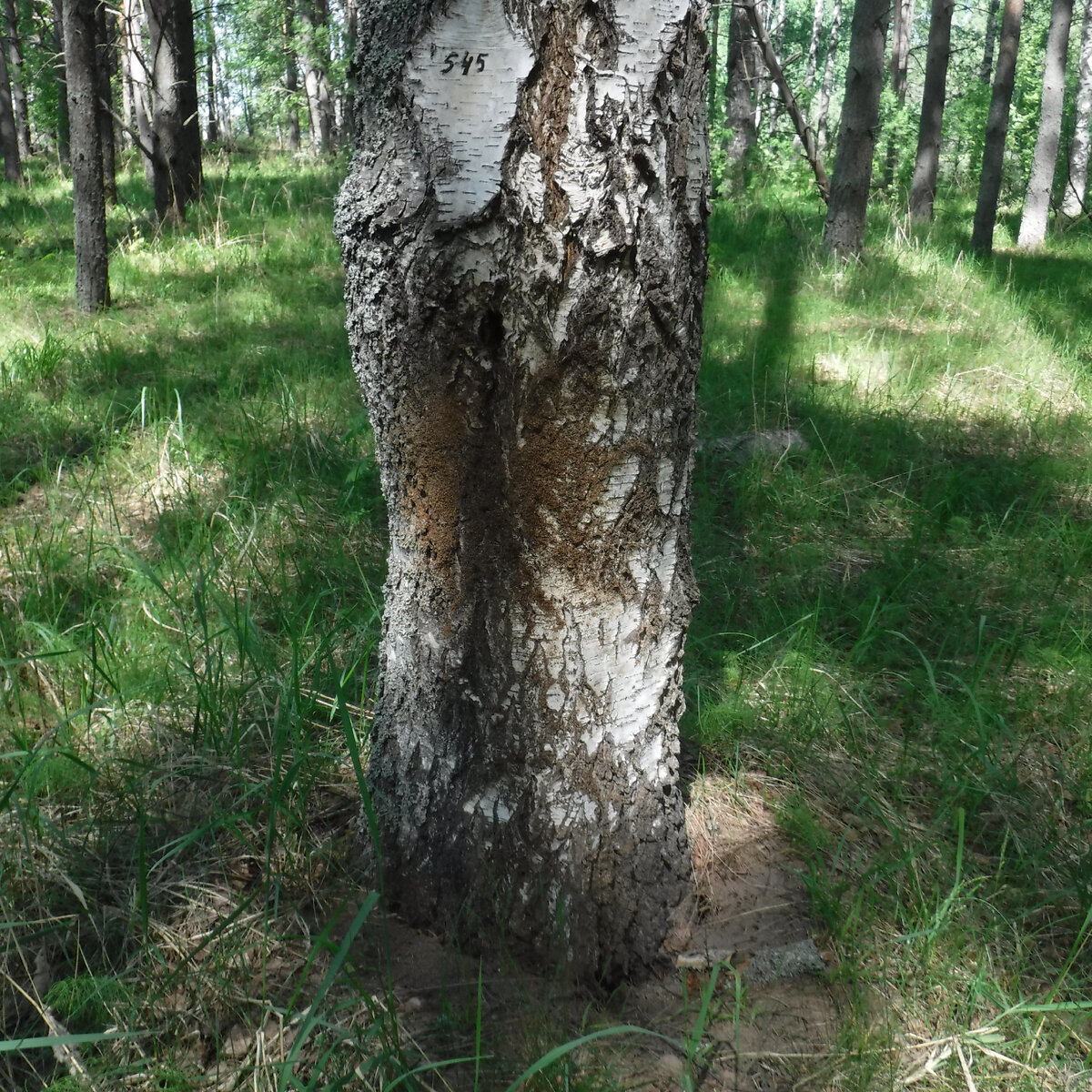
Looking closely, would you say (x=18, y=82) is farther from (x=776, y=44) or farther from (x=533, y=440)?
(x=776, y=44)

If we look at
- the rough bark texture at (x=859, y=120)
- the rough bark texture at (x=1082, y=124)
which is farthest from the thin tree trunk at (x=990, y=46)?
the rough bark texture at (x=859, y=120)

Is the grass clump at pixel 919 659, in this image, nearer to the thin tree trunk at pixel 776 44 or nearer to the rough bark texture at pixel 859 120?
the rough bark texture at pixel 859 120

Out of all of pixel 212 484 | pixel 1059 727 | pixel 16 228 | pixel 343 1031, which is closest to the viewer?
pixel 343 1031

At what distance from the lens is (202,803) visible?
194 cm

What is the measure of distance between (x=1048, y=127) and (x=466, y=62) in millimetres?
10209

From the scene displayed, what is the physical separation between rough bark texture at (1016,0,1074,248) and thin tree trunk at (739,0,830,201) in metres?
3.36

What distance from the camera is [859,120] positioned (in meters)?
6.52

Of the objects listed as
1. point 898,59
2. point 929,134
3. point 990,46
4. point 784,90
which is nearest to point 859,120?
point 784,90

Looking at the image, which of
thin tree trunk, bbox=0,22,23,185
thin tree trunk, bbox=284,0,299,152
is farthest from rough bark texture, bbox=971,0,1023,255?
thin tree trunk, bbox=0,22,23,185

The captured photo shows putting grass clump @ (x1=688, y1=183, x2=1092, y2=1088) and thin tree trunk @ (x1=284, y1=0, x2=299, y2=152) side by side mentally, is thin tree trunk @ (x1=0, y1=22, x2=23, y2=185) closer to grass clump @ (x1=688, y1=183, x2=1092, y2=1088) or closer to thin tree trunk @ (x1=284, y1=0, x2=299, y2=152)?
thin tree trunk @ (x1=284, y1=0, x2=299, y2=152)

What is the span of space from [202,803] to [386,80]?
155 cm

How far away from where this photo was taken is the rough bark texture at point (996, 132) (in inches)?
341

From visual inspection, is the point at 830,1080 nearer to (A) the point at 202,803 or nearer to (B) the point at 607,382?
(B) the point at 607,382

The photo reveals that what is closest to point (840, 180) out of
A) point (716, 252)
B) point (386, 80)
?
point (716, 252)
